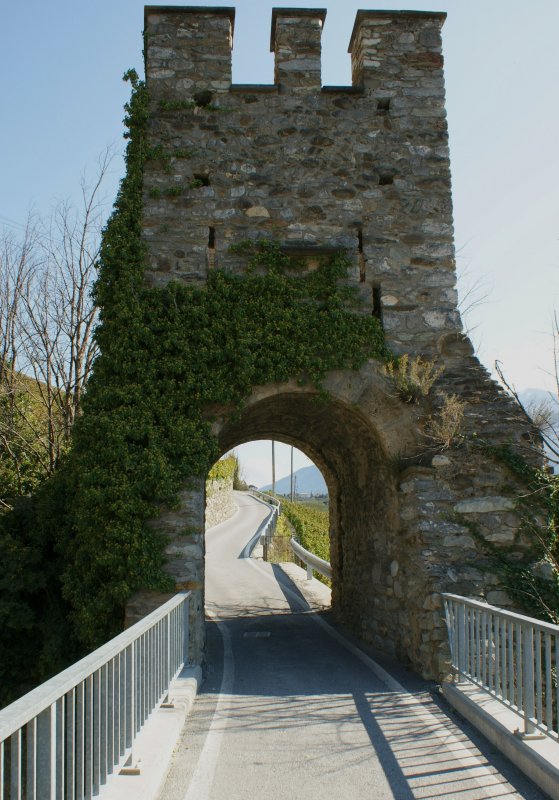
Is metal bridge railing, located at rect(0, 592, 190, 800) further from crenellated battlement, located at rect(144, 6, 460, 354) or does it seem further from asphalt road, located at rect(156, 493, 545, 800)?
crenellated battlement, located at rect(144, 6, 460, 354)

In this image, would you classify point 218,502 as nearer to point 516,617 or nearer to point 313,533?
point 313,533

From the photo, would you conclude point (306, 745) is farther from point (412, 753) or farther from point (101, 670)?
point (101, 670)

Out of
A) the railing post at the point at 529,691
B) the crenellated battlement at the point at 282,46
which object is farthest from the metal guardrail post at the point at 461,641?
Answer: the crenellated battlement at the point at 282,46

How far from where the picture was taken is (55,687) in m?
3.02

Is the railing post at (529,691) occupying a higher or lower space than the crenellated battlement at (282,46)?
lower

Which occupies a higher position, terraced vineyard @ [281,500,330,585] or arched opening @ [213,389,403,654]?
arched opening @ [213,389,403,654]

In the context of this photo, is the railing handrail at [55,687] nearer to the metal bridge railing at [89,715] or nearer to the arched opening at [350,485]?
the metal bridge railing at [89,715]

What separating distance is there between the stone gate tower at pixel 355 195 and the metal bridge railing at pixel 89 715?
3061mm

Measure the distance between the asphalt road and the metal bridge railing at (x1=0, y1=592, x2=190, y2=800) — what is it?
524mm

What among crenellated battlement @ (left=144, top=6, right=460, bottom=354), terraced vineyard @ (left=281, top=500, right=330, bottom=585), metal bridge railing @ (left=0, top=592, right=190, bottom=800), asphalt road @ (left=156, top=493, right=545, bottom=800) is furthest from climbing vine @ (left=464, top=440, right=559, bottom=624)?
terraced vineyard @ (left=281, top=500, right=330, bottom=585)

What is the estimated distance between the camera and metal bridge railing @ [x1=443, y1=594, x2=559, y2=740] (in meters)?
4.71

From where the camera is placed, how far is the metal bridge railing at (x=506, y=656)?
15.4ft

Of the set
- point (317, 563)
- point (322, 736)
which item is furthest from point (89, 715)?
point (317, 563)

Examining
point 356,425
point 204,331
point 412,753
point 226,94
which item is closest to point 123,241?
point 204,331
